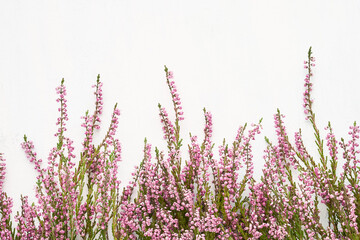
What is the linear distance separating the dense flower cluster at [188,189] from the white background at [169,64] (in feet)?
0.48

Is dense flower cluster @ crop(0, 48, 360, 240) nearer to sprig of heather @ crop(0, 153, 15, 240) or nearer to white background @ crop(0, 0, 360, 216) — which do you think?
sprig of heather @ crop(0, 153, 15, 240)

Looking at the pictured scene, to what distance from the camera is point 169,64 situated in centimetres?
386

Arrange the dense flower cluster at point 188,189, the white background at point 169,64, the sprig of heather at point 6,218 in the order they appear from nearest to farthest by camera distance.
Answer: the dense flower cluster at point 188,189 → the sprig of heather at point 6,218 → the white background at point 169,64

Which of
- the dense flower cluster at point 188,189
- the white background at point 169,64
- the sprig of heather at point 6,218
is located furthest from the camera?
the white background at point 169,64

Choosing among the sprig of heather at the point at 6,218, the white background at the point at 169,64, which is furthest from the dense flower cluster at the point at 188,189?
the white background at the point at 169,64

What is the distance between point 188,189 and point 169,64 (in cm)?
148

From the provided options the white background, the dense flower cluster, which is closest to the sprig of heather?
the dense flower cluster


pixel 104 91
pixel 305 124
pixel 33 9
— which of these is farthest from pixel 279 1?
pixel 33 9

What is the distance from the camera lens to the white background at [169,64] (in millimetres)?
3662

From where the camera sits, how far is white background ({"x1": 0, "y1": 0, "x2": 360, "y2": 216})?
366cm

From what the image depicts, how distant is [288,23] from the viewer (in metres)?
3.81

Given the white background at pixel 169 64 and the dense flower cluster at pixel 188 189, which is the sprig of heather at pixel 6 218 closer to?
the dense flower cluster at pixel 188 189

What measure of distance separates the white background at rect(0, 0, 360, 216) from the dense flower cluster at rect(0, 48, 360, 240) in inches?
5.8

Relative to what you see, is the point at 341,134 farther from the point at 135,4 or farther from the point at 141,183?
the point at 135,4
